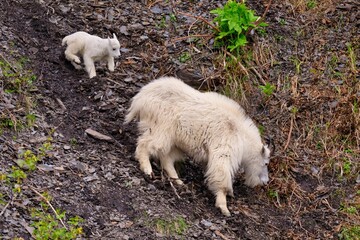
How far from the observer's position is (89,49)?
9594 mm

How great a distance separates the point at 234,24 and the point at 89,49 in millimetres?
2409

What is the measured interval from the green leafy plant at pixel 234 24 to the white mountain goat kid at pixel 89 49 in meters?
1.94

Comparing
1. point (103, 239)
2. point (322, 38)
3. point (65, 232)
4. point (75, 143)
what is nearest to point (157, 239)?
point (103, 239)

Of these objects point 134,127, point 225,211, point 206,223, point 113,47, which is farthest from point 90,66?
point 206,223

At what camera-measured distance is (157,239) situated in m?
6.95

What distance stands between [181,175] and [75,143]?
149 centimetres

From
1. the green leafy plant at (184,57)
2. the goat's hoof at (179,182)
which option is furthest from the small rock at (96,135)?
the green leafy plant at (184,57)

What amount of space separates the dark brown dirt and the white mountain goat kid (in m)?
0.18

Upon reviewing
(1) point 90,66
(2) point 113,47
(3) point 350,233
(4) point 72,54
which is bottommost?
(3) point 350,233

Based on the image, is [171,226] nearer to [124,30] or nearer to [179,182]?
[179,182]

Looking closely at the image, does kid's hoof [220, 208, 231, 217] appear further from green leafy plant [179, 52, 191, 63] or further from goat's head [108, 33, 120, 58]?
green leafy plant [179, 52, 191, 63]

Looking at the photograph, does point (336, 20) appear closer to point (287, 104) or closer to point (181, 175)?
point (287, 104)

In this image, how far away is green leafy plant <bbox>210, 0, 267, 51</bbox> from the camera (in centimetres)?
1055

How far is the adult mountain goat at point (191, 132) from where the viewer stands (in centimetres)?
823
